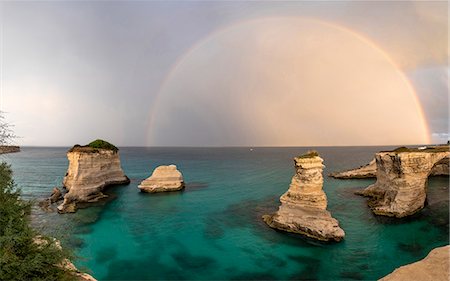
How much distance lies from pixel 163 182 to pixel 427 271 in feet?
172

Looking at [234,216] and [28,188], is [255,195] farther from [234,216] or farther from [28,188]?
[28,188]

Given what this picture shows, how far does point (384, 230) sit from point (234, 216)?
64.3ft

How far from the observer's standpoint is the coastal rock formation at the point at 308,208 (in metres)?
28.3

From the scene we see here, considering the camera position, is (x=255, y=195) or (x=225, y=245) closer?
(x=225, y=245)

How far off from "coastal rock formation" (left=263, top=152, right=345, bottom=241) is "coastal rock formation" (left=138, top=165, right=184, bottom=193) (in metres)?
32.8

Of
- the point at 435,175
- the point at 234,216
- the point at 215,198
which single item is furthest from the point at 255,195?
the point at 435,175

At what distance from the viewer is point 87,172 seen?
51.2 metres

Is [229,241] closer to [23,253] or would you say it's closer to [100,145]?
[23,253]

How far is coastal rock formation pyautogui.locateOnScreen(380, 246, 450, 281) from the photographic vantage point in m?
12.5

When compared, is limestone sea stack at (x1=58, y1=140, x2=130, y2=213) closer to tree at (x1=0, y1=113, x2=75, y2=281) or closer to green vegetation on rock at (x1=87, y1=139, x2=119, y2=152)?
green vegetation on rock at (x1=87, y1=139, x2=119, y2=152)

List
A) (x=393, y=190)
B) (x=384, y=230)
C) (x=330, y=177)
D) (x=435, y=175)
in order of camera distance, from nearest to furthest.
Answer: (x=384, y=230) < (x=393, y=190) < (x=435, y=175) < (x=330, y=177)

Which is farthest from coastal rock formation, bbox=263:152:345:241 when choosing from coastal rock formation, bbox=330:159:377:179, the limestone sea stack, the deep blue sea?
coastal rock formation, bbox=330:159:377:179

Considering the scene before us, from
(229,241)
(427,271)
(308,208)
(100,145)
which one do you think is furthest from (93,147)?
(427,271)

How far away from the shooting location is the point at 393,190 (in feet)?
120
